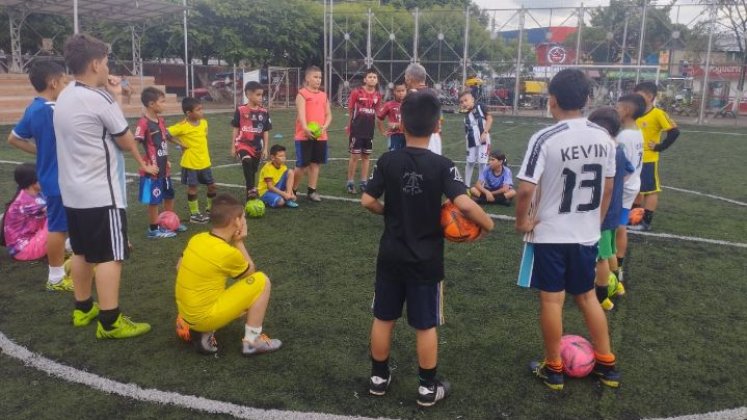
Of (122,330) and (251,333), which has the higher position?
(251,333)

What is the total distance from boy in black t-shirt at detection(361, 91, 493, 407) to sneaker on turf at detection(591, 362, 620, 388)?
1196 millimetres

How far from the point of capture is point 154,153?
24.3 feet

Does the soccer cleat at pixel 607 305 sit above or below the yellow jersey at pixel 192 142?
below

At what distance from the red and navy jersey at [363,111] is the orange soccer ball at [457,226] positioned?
6.79m

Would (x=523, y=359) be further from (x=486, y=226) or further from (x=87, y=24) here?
(x=87, y=24)

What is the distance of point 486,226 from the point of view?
3.52 metres

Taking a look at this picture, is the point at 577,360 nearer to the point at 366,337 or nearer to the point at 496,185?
the point at 366,337

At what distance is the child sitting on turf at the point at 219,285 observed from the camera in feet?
13.9

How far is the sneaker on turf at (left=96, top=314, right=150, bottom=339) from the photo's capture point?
4.69 metres

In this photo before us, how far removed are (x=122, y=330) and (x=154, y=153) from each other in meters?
3.24

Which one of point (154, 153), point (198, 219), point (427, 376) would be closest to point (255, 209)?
point (198, 219)

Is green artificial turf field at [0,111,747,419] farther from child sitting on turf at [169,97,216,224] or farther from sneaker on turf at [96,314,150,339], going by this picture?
child sitting on turf at [169,97,216,224]

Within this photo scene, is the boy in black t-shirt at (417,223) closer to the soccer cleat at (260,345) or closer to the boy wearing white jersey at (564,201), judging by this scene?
the boy wearing white jersey at (564,201)

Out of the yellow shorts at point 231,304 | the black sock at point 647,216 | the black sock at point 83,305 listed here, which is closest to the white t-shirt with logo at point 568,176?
the yellow shorts at point 231,304
